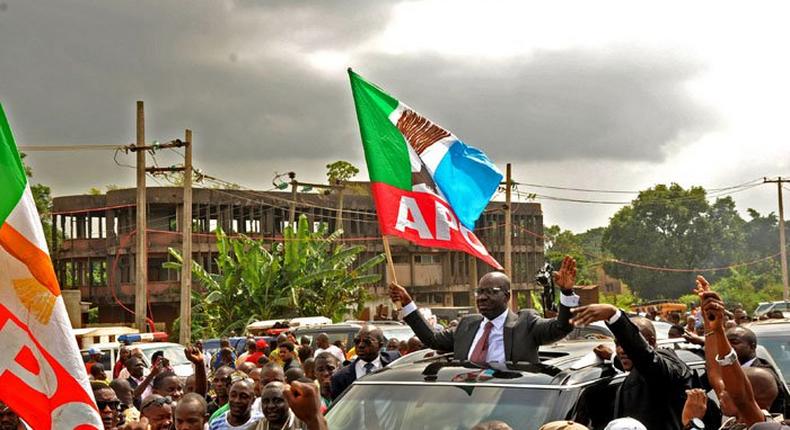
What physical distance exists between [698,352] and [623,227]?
69390 mm

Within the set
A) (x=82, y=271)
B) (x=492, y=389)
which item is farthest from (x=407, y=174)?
(x=82, y=271)

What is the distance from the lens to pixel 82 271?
4597cm

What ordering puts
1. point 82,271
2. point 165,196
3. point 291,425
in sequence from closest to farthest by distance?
point 291,425, point 165,196, point 82,271

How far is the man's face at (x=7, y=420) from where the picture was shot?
24.0 ft

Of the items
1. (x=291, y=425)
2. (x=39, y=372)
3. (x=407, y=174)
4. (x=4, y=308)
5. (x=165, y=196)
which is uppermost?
(x=165, y=196)

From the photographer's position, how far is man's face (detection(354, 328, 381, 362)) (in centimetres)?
960

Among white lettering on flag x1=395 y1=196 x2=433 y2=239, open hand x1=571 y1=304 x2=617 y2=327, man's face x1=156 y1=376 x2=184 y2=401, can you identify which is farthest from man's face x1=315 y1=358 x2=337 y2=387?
open hand x1=571 y1=304 x2=617 y2=327

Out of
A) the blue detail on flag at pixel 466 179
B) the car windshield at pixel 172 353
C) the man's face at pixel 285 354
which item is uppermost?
the blue detail on flag at pixel 466 179

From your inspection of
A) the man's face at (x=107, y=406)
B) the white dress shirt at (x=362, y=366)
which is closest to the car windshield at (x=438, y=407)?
the man's face at (x=107, y=406)

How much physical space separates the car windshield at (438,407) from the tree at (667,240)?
69177mm

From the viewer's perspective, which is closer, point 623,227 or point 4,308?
point 4,308

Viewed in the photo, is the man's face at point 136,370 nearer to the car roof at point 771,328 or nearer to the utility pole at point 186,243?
the car roof at point 771,328

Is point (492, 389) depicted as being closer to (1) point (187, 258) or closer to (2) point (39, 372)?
(2) point (39, 372)

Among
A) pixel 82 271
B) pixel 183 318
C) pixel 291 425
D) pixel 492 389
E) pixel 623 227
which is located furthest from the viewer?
pixel 623 227
